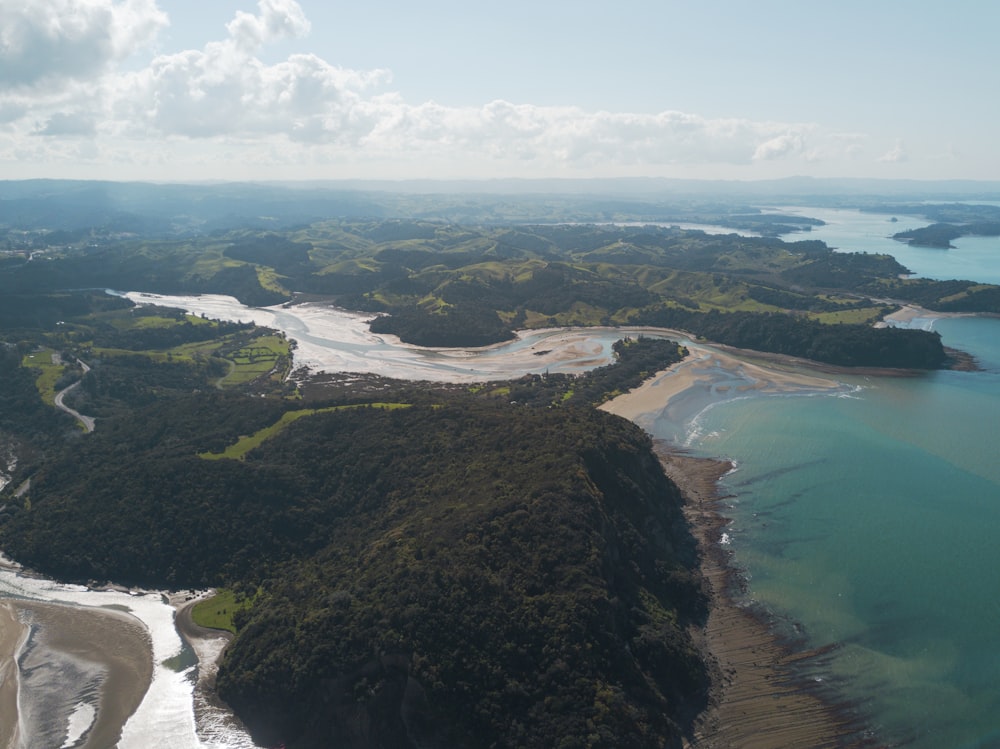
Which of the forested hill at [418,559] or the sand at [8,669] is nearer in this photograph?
the forested hill at [418,559]

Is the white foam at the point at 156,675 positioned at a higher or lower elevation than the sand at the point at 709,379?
lower

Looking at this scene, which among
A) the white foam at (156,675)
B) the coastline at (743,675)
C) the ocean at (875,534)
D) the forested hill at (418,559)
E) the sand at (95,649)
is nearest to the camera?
the forested hill at (418,559)

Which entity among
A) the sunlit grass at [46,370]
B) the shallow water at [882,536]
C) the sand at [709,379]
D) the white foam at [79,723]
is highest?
the sunlit grass at [46,370]

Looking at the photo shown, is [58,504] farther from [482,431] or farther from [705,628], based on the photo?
[705,628]

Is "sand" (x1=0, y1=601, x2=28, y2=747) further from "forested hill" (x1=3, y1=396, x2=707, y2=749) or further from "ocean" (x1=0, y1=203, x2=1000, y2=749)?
"forested hill" (x1=3, y1=396, x2=707, y2=749)

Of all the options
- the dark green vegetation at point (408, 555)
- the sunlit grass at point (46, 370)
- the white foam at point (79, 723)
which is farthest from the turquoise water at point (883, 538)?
the sunlit grass at point (46, 370)

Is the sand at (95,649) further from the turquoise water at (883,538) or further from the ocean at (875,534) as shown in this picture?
the turquoise water at (883,538)

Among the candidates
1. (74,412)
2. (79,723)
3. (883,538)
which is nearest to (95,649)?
(79,723)

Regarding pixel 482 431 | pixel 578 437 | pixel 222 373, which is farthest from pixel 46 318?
pixel 578 437

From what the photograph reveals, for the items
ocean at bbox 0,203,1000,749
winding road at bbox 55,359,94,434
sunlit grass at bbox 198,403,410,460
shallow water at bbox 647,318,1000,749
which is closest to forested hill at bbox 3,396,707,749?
sunlit grass at bbox 198,403,410,460
